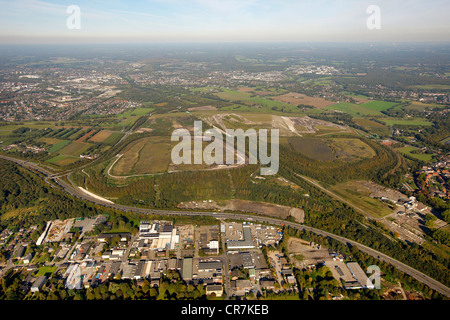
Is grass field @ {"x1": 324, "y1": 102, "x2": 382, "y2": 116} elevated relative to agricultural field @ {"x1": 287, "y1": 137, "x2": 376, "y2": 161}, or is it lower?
elevated

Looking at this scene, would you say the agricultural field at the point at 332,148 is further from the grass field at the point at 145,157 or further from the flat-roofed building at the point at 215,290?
the flat-roofed building at the point at 215,290

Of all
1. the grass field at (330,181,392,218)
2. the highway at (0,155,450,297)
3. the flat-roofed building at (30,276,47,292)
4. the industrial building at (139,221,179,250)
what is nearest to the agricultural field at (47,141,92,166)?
the highway at (0,155,450,297)

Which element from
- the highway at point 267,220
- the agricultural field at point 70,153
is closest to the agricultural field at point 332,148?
the highway at point 267,220

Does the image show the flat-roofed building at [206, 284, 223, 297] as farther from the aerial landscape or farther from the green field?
the green field

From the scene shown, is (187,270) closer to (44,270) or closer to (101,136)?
(44,270)

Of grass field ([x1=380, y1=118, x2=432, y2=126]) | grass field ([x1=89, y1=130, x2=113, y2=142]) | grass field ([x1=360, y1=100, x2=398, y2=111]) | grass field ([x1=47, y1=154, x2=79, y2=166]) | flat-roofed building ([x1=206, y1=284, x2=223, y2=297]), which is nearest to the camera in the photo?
flat-roofed building ([x1=206, y1=284, x2=223, y2=297])
